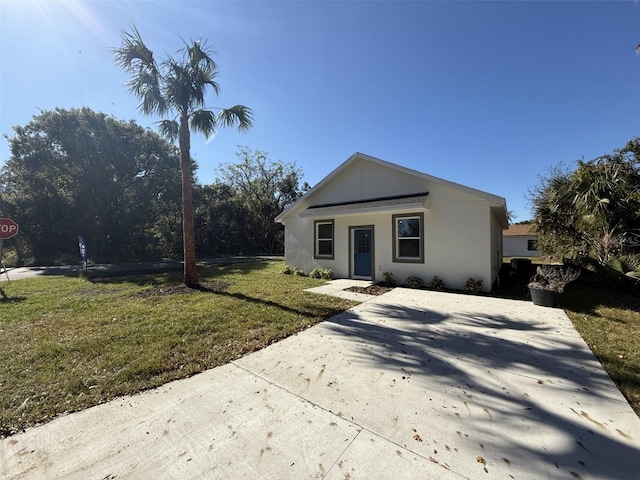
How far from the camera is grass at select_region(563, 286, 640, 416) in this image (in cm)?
323

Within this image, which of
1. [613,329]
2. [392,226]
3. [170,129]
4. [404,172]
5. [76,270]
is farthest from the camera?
[76,270]

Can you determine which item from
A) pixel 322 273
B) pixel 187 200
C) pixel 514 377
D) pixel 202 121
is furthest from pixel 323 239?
pixel 514 377

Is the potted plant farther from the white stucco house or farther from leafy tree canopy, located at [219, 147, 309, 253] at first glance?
leafy tree canopy, located at [219, 147, 309, 253]

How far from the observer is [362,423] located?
2.43 metres

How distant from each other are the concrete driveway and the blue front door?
21.7 ft

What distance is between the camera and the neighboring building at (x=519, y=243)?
92.3ft

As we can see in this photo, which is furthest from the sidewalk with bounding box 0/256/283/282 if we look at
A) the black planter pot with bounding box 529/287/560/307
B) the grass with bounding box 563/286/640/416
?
the grass with bounding box 563/286/640/416

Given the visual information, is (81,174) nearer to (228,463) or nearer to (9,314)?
(9,314)

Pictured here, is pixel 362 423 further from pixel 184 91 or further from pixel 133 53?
pixel 133 53

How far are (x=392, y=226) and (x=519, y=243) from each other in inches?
1072

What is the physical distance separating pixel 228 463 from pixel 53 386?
2.62 m

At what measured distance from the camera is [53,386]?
9.93 feet

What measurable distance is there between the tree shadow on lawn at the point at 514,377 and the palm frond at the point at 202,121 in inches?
308

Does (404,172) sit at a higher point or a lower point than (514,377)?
higher
